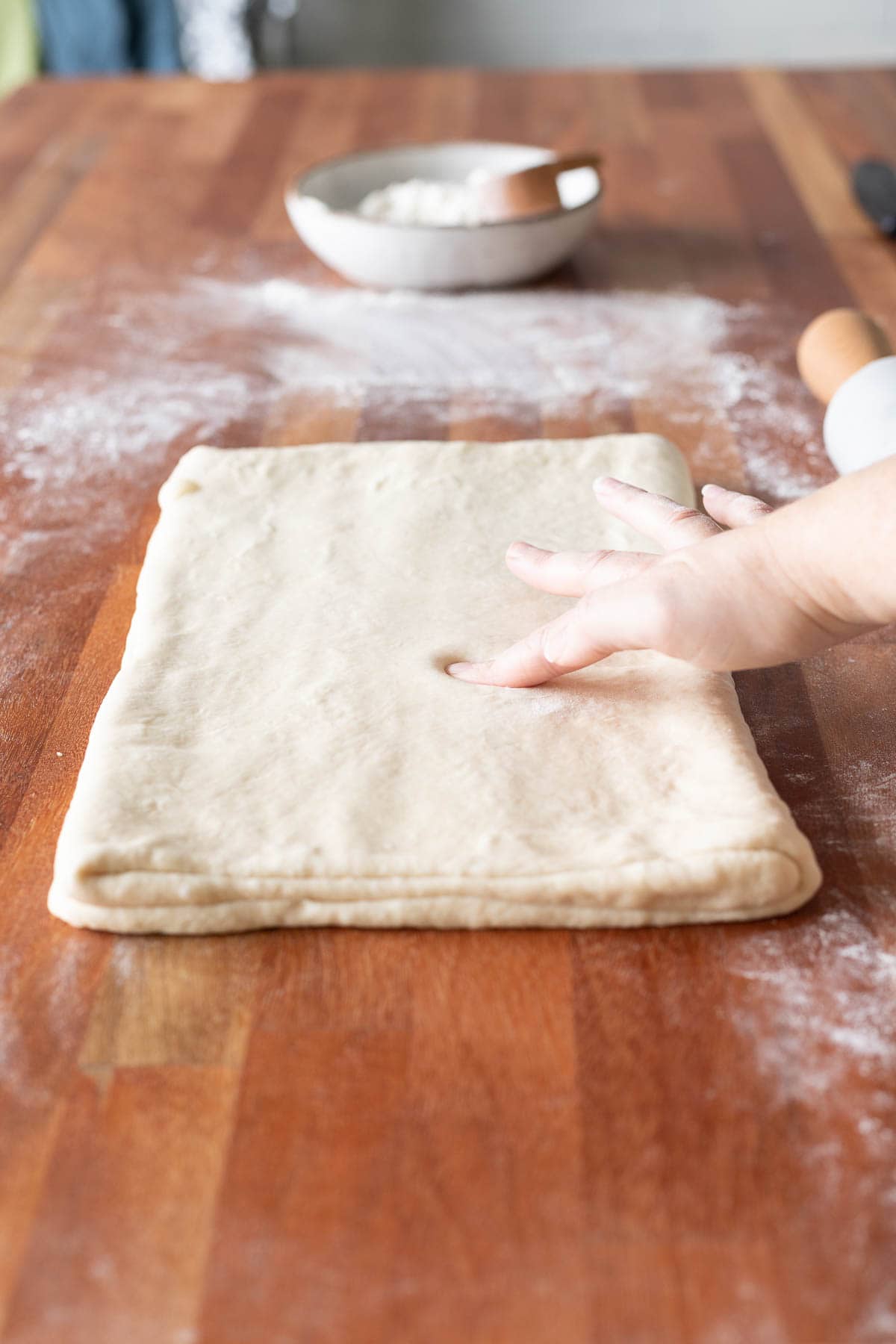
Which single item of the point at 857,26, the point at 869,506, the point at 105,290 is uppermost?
the point at 869,506

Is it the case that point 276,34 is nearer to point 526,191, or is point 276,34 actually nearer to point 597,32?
point 597,32

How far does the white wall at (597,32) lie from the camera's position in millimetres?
3723

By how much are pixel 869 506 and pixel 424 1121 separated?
39 centimetres

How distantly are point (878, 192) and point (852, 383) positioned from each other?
697mm

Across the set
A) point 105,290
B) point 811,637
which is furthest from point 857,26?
point 811,637

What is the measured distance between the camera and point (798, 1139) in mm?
626

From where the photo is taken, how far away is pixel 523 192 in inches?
58.3

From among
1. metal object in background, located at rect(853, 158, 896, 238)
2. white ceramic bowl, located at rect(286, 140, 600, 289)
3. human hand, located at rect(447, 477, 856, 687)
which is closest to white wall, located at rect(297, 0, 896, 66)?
metal object in background, located at rect(853, 158, 896, 238)

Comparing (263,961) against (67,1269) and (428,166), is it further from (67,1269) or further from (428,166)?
(428,166)

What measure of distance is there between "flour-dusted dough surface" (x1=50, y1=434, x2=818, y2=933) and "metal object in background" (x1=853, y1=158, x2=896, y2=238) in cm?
78

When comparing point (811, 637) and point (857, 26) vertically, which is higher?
point (811, 637)

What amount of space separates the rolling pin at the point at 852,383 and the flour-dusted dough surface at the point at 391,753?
152 millimetres

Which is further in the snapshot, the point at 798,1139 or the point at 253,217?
the point at 253,217

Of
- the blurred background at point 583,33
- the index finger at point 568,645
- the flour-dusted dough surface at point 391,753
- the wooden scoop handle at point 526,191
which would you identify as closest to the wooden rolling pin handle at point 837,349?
the flour-dusted dough surface at point 391,753
